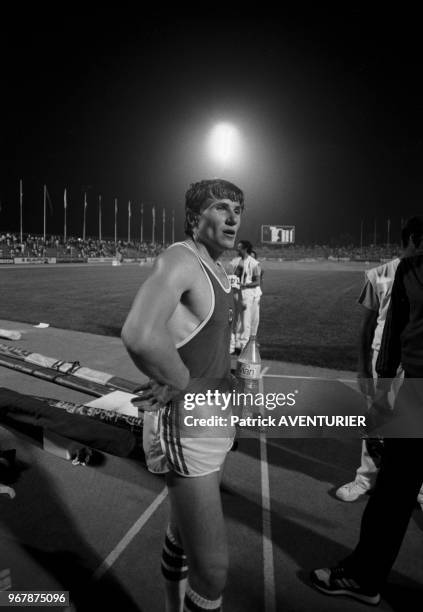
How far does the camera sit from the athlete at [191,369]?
1528mm

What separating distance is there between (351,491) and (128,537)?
1800 millimetres

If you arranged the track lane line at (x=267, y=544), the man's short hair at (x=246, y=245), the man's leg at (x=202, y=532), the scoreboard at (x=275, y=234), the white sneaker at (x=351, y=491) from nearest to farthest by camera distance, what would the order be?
the man's leg at (x=202, y=532) < the track lane line at (x=267, y=544) < the white sneaker at (x=351, y=491) < the man's short hair at (x=246, y=245) < the scoreboard at (x=275, y=234)

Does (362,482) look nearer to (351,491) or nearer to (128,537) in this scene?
(351,491)

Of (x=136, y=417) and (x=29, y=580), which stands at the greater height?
(x=136, y=417)

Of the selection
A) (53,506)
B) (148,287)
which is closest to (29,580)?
(53,506)

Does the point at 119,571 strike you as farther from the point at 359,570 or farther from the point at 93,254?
the point at 93,254

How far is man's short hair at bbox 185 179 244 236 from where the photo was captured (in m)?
1.81

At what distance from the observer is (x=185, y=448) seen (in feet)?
5.47

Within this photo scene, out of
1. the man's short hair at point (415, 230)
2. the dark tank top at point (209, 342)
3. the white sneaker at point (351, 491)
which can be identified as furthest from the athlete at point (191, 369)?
the white sneaker at point (351, 491)

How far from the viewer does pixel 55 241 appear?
65.6 meters

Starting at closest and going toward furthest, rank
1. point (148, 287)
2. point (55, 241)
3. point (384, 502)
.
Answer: point (148, 287) < point (384, 502) < point (55, 241)

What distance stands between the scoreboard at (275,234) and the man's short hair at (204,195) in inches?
3428

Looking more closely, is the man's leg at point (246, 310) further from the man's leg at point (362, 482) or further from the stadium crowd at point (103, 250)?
the stadium crowd at point (103, 250)

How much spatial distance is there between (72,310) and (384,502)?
1341 centimetres
